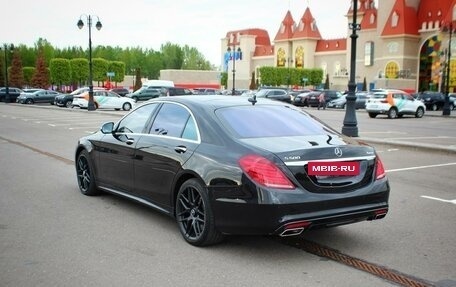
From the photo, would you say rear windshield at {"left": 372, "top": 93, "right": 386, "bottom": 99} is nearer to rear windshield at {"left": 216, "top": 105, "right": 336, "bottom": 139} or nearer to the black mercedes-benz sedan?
the black mercedes-benz sedan

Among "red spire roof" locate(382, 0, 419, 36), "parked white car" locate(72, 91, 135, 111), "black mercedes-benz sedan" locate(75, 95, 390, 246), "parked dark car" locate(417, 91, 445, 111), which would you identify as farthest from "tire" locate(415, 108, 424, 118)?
"red spire roof" locate(382, 0, 419, 36)

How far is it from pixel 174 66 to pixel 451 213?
143 m

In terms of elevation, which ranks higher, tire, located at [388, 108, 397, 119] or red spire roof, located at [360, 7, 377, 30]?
red spire roof, located at [360, 7, 377, 30]

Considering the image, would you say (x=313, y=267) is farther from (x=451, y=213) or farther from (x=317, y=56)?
(x=317, y=56)

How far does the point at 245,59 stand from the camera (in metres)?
123

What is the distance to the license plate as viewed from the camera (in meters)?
4.69

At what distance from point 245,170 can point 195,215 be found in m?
0.88

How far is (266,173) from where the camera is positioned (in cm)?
459

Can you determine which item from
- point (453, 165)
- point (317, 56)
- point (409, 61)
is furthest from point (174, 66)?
point (453, 165)

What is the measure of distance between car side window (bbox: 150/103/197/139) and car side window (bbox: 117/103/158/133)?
0.81 feet

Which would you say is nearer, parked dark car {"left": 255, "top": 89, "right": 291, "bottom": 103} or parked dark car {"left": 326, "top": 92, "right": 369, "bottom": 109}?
parked dark car {"left": 255, "top": 89, "right": 291, "bottom": 103}

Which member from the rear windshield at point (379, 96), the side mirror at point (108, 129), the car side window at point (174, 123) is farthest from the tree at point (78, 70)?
the car side window at point (174, 123)

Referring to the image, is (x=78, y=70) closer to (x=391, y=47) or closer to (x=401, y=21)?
(x=391, y=47)

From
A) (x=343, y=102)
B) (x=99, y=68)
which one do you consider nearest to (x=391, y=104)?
(x=343, y=102)
